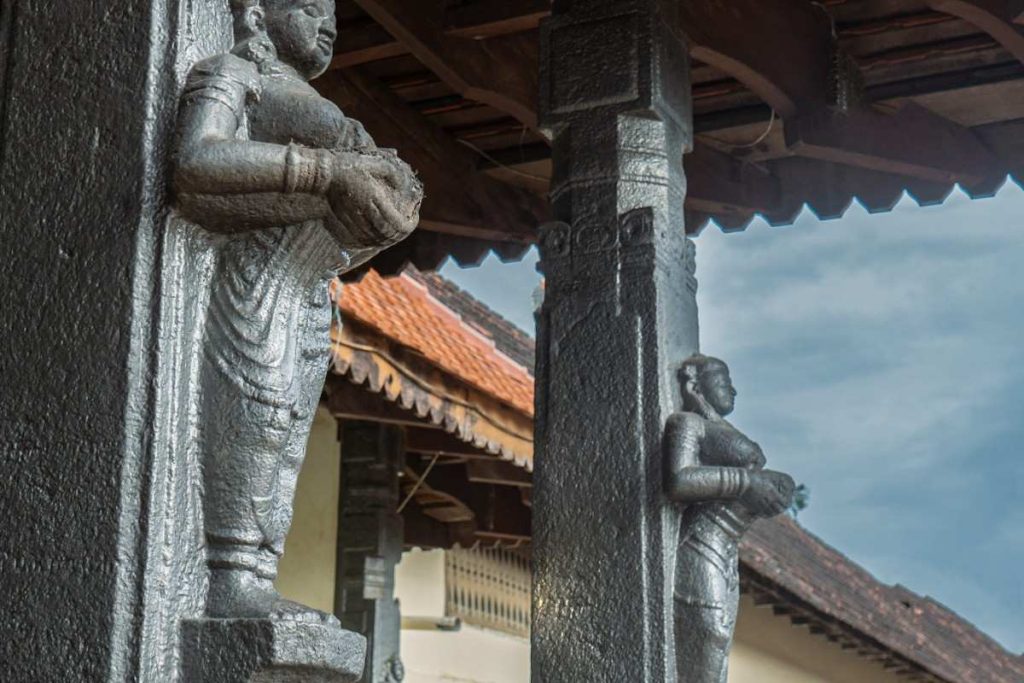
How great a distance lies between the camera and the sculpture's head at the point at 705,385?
16.7 ft

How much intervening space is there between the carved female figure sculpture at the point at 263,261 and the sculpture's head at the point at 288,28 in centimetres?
15

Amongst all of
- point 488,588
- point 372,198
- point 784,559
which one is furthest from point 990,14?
point 784,559

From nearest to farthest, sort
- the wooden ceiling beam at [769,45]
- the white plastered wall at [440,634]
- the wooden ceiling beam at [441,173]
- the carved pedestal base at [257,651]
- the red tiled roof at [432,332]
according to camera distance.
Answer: the carved pedestal base at [257,651]
the wooden ceiling beam at [769,45]
the wooden ceiling beam at [441,173]
the red tiled roof at [432,332]
the white plastered wall at [440,634]

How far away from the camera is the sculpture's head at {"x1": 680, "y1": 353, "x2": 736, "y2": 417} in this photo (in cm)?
508

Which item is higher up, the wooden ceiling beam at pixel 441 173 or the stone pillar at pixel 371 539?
the wooden ceiling beam at pixel 441 173

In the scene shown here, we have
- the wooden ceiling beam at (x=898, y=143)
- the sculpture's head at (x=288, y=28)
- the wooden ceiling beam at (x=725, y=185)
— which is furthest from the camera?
the wooden ceiling beam at (x=725, y=185)

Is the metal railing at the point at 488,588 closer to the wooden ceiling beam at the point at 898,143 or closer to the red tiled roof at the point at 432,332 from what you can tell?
the red tiled roof at the point at 432,332

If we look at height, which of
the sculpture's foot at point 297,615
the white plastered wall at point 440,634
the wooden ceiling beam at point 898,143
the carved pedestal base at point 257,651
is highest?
the wooden ceiling beam at point 898,143

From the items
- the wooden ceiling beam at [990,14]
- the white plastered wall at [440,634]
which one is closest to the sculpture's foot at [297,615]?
the wooden ceiling beam at [990,14]

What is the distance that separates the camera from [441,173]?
760 cm

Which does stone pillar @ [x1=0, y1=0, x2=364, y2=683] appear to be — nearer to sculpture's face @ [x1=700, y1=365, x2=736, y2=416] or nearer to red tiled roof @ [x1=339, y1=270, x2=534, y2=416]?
sculpture's face @ [x1=700, y1=365, x2=736, y2=416]

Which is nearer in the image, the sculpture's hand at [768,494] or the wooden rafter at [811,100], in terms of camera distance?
the sculpture's hand at [768,494]

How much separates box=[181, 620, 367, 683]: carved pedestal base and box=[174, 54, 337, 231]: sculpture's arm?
0.65 meters

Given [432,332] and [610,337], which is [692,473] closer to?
[610,337]
